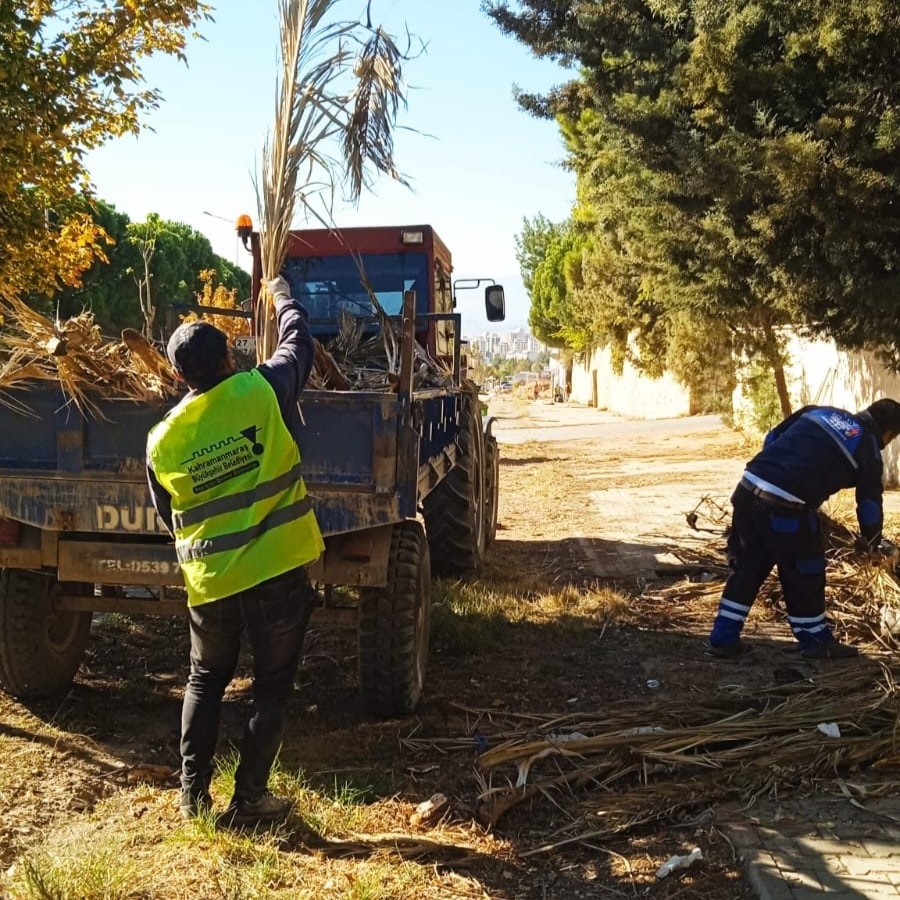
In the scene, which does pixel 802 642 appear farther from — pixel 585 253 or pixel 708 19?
pixel 585 253

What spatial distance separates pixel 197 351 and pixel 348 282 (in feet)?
13.8

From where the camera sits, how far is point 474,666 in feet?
17.8

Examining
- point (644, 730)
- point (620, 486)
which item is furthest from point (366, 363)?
point (620, 486)

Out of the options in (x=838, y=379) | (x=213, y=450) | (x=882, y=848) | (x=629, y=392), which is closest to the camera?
(x=882, y=848)

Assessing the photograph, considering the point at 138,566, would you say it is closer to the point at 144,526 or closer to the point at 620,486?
the point at 144,526

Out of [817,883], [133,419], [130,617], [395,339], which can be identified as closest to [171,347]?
[133,419]

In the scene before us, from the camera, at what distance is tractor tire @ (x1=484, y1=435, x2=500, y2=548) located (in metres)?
8.54

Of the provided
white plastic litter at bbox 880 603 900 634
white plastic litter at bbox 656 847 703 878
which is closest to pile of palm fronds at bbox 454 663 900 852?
white plastic litter at bbox 656 847 703 878

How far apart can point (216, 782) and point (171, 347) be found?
5.63ft

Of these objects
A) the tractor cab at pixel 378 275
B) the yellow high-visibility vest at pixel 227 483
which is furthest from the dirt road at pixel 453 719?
the tractor cab at pixel 378 275

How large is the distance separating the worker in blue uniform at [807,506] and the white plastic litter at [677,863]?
97.1 inches

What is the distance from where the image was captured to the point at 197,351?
336cm

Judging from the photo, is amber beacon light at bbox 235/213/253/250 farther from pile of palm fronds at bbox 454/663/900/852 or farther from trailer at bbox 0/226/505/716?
pile of palm fronds at bbox 454/663/900/852

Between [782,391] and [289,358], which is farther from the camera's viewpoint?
[782,391]
